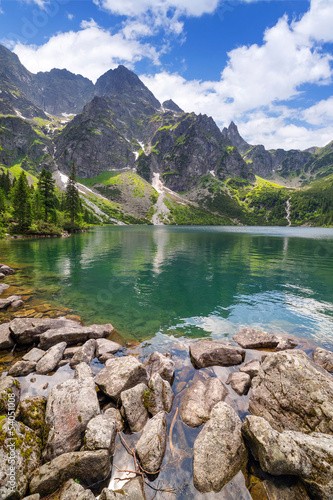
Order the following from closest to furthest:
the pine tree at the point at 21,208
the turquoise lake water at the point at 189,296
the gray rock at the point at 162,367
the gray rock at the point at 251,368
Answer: the gray rock at the point at 162,367, the gray rock at the point at 251,368, the turquoise lake water at the point at 189,296, the pine tree at the point at 21,208

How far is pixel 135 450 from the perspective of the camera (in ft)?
23.8

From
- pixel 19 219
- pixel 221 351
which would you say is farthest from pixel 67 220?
pixel 221 351

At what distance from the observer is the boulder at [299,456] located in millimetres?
5875

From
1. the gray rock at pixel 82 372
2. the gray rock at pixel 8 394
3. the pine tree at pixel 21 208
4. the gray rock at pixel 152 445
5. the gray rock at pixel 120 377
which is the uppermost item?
the pine tree at pixel 21 208

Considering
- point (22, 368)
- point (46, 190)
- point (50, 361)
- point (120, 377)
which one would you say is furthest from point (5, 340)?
point (46, 190)

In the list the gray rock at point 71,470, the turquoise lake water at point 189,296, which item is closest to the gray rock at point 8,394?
the gray rock at point 71,470

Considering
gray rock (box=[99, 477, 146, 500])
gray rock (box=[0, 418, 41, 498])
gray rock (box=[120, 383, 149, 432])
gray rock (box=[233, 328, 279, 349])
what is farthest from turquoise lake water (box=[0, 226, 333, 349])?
gray rock (box=[99, 477, 146, 500])

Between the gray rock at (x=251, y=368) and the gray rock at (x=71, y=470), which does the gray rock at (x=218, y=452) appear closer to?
the gray rock at (x=71, y=470)

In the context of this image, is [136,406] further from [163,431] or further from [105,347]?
[105,347]

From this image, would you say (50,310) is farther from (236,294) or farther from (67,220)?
(67,220)

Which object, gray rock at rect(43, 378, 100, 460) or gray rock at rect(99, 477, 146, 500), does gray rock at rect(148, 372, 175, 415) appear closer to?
gray rock at rect(43, 378, 100, 460)

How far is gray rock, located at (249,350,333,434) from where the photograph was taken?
7918mm

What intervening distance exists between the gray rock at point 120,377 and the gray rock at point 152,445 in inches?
80.0

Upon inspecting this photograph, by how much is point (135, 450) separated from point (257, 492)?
3.89m
